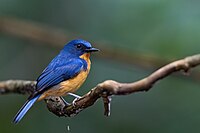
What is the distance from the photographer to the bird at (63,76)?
3649 mm

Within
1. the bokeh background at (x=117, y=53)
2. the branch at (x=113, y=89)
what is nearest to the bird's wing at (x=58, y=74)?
the branch at (x=113, y=89)

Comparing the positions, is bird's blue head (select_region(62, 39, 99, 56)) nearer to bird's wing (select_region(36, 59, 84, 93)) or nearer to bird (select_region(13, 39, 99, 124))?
bird (select_region(13, 39, 99, 124))

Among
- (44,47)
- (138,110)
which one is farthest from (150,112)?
(44,47)

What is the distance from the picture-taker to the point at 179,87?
17.9 ft

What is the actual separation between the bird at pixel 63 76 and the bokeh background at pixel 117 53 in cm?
93

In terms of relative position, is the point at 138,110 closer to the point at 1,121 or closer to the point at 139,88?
the point at 1,121

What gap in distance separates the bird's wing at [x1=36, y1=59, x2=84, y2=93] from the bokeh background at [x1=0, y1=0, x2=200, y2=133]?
1.14 m

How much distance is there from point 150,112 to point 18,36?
1702 millimetres

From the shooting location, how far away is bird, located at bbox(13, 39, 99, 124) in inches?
144

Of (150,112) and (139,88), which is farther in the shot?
(150,112)

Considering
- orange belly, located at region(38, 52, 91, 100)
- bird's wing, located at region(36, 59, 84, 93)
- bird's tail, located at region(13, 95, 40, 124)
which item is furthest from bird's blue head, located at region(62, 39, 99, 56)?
bird's tail, located at region(13, 95, 40, 124)

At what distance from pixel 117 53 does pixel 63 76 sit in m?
1.30

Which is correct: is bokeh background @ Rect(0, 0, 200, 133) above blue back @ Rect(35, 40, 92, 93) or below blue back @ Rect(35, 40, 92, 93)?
above

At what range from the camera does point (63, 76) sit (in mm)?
3830
